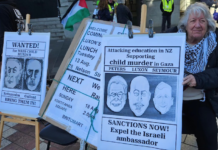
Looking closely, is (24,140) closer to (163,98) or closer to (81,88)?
(81,88)

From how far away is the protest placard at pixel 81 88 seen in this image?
1577 millimetres

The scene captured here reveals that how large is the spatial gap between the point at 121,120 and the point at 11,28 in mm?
2466

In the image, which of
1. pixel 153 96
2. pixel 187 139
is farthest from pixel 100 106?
pixel 187 139

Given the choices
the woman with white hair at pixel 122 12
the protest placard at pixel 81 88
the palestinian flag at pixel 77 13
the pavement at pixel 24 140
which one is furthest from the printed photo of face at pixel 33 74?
the woman with white hair at pixel 122 12

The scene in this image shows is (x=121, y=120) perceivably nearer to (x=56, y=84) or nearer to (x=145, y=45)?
(x=145, y=45)

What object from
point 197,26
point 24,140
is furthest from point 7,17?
point 197,26

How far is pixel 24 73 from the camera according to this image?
2061 mm

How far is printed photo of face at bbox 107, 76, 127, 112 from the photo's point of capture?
54.7 inches

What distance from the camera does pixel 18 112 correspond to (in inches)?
80.7

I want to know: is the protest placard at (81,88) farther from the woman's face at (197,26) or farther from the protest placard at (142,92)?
the woman's face at (197,26)

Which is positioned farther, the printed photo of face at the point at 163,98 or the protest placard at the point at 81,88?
the protest placard at the point at 81,88

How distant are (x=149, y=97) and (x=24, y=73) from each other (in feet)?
4.53

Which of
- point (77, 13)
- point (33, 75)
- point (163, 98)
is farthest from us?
point (77, 13)

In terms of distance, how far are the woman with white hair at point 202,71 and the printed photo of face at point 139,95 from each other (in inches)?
17.5
